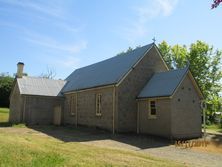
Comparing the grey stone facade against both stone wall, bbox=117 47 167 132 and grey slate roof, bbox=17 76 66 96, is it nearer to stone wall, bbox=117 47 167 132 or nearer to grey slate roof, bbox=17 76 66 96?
stone wall, bbox=117 47 167 132

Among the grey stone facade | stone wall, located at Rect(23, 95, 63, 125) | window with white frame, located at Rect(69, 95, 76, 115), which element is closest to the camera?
the grey stone facade

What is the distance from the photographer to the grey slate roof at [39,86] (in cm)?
3288

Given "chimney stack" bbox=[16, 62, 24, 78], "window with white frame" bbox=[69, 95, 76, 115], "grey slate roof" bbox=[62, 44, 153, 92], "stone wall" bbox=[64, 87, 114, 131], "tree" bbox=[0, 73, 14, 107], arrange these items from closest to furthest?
"stone wall" bbox=[64, 87, 114, 131] → "grey slate roof" bbox=[62, 44, 153, 92] → "window with white frame" bbox=[69, 95, 76, 115] → "chimney stack" bbox=[16, 62, 24, 78] → "tree" bbox=[0, 73, 14, 107]

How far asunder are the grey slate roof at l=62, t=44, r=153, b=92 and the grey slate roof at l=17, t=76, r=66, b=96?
5.61ft

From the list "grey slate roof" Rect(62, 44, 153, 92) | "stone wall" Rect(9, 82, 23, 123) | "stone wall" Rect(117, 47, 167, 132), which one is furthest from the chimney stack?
"stone wall" Rect(117, 47, 167, 132)

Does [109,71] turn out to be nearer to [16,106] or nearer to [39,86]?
[39,86]

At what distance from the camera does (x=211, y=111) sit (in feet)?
144

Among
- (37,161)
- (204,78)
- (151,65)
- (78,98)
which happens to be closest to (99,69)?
(78,98)

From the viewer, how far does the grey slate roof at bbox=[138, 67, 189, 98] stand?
2256 centimetres

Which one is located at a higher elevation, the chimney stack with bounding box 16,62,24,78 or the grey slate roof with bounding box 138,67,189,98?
the chimney stack with bounding box 16,62,24,78

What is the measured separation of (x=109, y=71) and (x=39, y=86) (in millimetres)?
10424

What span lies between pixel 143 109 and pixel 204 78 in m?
21.6

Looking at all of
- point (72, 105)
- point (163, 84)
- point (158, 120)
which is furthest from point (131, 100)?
point (72, 105)

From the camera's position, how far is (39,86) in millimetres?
34594
